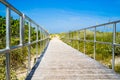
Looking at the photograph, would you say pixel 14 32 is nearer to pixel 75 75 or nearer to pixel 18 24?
pixel 18 24

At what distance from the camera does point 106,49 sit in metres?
8.27

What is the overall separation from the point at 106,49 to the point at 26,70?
11.8 ft

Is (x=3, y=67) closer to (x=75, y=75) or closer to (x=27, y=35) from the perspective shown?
(x=75, y=75)

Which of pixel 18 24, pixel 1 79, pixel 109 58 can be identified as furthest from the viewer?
pixel 109 58

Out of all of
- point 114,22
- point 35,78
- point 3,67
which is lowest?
point 35,78

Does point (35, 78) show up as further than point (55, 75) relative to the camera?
No

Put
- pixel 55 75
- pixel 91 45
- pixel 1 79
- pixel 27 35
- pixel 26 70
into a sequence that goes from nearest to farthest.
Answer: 1. pixel 1 79
2. pixel 55 75
3. pixel 26 70
4. pixel 27 35
5. pixel 91 45

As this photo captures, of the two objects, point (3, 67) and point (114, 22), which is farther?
point (114, 22)

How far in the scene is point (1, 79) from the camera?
392 cm

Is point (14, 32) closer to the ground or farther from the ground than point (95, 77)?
farther from the ground

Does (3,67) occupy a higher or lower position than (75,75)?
higher

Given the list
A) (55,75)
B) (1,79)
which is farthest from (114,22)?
(1,79)

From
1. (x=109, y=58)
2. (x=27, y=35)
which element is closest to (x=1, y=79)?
(x=27, y=35)

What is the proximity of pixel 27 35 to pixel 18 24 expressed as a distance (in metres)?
1.42
